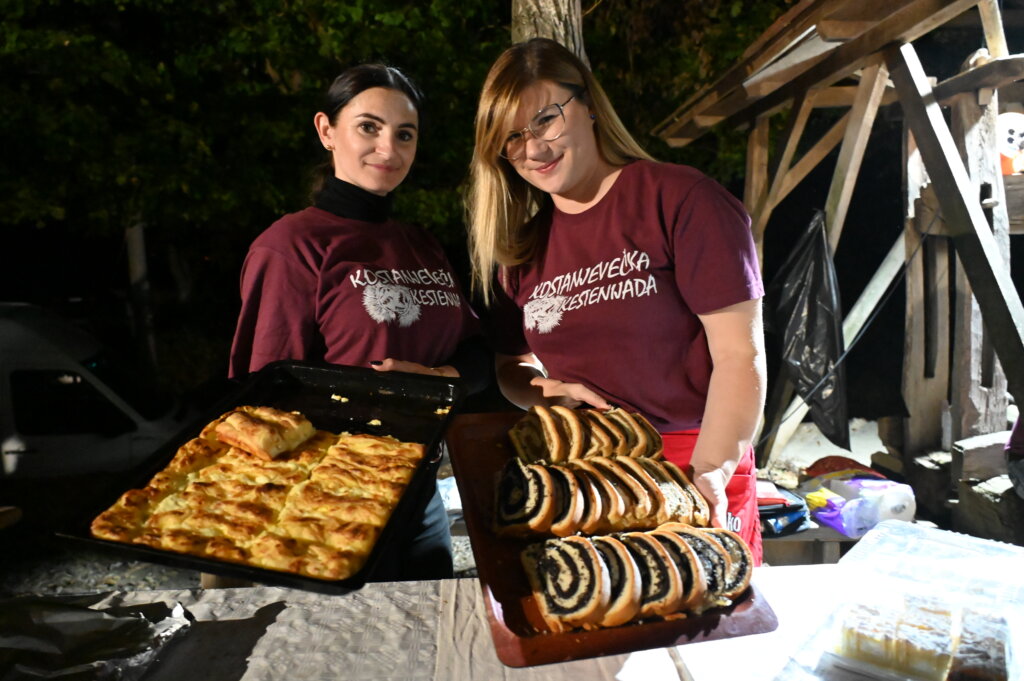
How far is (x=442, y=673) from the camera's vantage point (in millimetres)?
2166

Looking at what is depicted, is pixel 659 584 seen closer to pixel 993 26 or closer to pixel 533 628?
Answer: pixel 533 628

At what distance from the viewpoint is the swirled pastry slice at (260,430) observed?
2240mm

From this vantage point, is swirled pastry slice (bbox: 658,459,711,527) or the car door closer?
swirled pastry slice (bbox: 658,459,711,527)

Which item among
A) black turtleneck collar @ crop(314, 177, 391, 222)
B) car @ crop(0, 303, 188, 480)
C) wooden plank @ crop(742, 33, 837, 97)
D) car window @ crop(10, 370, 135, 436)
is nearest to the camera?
black turtleneck collar @ crop(314, 177, 391, 222)

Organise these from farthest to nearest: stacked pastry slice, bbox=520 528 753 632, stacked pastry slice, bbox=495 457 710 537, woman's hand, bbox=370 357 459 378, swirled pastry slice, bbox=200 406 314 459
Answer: woman's hand, bbox=370 357 459 378
swirled pastry slice, bbox=200 406 314 459
stacked pastry slice, bbox=495 457 710 537
stacked pastry slice, bbox=520 528 753 632

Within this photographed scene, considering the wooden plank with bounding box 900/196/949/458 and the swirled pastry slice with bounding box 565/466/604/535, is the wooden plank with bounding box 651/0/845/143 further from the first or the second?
the swirled pastry slice with bounding box 565/466/604/535

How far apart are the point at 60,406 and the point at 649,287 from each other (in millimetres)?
7401

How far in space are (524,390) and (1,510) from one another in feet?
6.43

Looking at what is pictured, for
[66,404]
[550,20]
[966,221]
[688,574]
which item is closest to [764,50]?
[550,20]

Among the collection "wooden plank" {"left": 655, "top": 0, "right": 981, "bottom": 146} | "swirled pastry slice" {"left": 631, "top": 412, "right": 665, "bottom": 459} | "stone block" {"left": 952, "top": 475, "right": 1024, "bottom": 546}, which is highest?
"wooden plank" {"left": 655, "top": 0, "right": 981, "bottom": 146}

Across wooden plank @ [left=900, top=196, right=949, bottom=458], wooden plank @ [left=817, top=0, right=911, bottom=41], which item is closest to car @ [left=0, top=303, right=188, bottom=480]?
wooden plank @ [left=817, top=0, right=911, bottom=41]

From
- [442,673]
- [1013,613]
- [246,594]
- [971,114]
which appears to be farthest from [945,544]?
[971,114]

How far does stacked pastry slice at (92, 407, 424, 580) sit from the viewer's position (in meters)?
1.75

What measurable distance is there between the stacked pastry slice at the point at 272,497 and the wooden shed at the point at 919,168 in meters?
3.84
